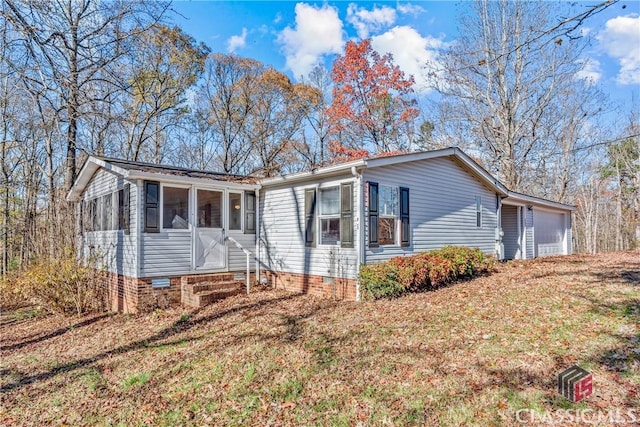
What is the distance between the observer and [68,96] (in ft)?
19.0

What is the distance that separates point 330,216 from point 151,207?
4.04 metres

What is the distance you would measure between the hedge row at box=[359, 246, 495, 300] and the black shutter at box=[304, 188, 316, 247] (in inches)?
64.9

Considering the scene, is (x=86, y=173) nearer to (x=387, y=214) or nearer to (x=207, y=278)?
(x=207, y=278)

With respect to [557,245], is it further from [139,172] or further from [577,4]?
[139,172]

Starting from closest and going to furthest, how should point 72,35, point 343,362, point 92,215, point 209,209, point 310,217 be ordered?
point 343,362 → point 72,35 → point 310,217 → point 209,209 → point 92,215

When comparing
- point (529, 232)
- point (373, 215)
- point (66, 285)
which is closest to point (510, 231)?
point (529, 232)

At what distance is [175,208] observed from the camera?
8.91 m

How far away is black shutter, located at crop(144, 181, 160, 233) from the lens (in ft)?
27.4

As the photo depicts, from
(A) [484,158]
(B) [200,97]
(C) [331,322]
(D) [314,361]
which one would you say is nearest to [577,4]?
(D) [314,361]

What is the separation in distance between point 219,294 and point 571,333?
22.1ft

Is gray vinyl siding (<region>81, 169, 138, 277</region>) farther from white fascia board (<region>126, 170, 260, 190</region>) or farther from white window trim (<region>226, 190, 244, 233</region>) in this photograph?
white window trim (<region>226, 190, 244, 233</region>)

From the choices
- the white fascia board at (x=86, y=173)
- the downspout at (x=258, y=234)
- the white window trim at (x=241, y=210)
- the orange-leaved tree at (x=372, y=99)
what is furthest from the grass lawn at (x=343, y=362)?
the orange-leaved tree at (x=372, y=99)
